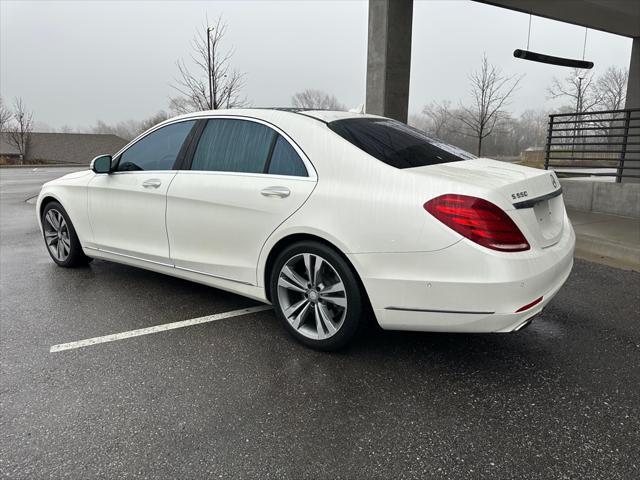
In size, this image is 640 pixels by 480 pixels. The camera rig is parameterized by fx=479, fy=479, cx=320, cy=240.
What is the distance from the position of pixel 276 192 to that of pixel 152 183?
143 cm

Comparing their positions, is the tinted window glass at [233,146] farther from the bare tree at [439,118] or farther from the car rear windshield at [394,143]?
the bare tree at [439,118]

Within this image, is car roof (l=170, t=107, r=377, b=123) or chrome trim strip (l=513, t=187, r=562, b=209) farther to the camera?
car roof (l=170, t=107, r=377, b=123)

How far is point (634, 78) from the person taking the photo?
13945 millimetres

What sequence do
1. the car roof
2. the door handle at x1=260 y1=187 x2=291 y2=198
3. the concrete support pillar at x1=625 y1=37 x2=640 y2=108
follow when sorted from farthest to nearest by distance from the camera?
1. the concrete support pillar at x1=625 y1=37 x2=640 y2=108
2. the car roof
3. the door handle at x1=260 y1=187 x2=291 y2=198

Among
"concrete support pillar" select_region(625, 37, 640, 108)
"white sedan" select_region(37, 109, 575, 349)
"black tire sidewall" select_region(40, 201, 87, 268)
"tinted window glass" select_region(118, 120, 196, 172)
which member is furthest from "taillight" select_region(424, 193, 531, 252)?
"concrete support pillar" select_region(625, 37, 640, 108)

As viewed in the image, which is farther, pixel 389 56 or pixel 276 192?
pixel 389 56

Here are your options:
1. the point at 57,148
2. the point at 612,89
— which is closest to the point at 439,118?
the point at 612,89

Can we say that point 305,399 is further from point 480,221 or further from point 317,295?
point 480,221

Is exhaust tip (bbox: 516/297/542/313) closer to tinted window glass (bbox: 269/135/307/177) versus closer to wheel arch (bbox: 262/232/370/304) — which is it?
wheel arch (bbox: 262/232/370/304)

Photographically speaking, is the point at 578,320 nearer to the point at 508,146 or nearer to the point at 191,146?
the point at 191,146

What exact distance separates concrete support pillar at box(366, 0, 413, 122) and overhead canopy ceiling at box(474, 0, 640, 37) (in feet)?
6.76

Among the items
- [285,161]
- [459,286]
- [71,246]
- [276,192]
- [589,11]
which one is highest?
[589,11]

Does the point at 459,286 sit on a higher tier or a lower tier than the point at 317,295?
higher

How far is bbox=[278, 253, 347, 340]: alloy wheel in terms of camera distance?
123 inches
